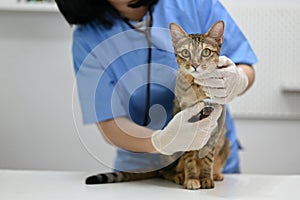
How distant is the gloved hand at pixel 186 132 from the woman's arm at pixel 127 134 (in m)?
0.03

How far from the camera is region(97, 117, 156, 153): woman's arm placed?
2.85 ft

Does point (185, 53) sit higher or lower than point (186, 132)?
higher

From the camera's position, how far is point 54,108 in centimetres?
160

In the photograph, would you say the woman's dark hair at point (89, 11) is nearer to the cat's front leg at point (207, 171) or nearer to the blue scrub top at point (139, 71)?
the blue scrub top at point (139, 71)

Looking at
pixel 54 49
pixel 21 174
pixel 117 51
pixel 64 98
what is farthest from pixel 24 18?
pixel 117 51

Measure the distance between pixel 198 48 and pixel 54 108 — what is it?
949mm

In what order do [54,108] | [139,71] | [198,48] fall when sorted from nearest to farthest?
[198,48] < [139,71] < [54,108]

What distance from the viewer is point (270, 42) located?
1533 mm

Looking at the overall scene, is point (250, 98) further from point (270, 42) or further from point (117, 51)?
point (117, 51)

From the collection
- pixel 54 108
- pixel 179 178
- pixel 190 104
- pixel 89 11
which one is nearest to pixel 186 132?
pixel 190 104

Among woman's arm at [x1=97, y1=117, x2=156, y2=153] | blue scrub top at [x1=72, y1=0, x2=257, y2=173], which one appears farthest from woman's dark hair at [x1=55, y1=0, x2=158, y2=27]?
woman's arm at [x1=97, y1=117, x2=156, y2=153]

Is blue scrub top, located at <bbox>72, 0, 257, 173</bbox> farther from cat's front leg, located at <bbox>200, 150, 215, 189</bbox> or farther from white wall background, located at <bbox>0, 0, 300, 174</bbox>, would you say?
white wall background, located at <bbox>0, 0, 300, 174</bbox>

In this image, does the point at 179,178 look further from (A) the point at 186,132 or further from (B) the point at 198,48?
(B) the point at 198,48

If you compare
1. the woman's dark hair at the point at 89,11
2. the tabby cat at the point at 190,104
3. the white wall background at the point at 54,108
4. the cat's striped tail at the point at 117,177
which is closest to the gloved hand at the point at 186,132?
the tabby cat at the point at 190,104
